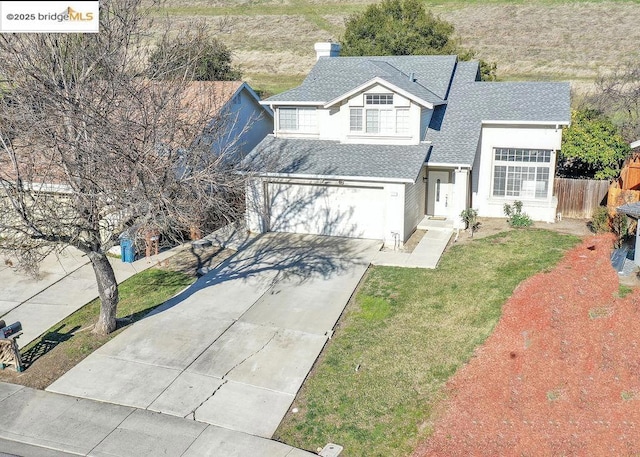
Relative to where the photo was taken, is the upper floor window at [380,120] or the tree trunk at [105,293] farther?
the upper floor window at [380,120]

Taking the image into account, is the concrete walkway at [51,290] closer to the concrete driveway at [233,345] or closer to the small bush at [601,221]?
the concrete driveway at [233,345]

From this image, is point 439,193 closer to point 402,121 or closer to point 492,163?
point 492,163

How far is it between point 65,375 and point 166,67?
835 centimetres

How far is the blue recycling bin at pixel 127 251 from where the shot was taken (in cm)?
1930

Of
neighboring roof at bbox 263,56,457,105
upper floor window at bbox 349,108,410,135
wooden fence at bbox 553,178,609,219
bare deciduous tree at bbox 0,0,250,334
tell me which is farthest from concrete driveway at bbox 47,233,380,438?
wooden fence at bbox 553,178,609,219

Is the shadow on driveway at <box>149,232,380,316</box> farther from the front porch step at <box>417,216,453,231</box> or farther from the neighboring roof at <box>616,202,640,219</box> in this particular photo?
the neighboring roof at <box>616,202,640,219</box>

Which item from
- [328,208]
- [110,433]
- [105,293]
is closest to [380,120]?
[328,208]

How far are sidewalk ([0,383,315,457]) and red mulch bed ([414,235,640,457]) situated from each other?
3.35 metres

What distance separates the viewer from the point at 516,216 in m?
21.8

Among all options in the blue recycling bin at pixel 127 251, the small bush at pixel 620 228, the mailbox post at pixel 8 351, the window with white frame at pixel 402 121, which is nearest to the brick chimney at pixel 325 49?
the window with white frame at pixel 402 121

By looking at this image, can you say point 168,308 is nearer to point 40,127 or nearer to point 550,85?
point 40,127

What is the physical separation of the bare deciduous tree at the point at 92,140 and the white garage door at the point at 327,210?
6854 millimetres

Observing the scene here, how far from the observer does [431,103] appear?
21078 millimetres

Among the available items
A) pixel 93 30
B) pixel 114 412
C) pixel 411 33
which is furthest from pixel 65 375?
pixel 411 33
